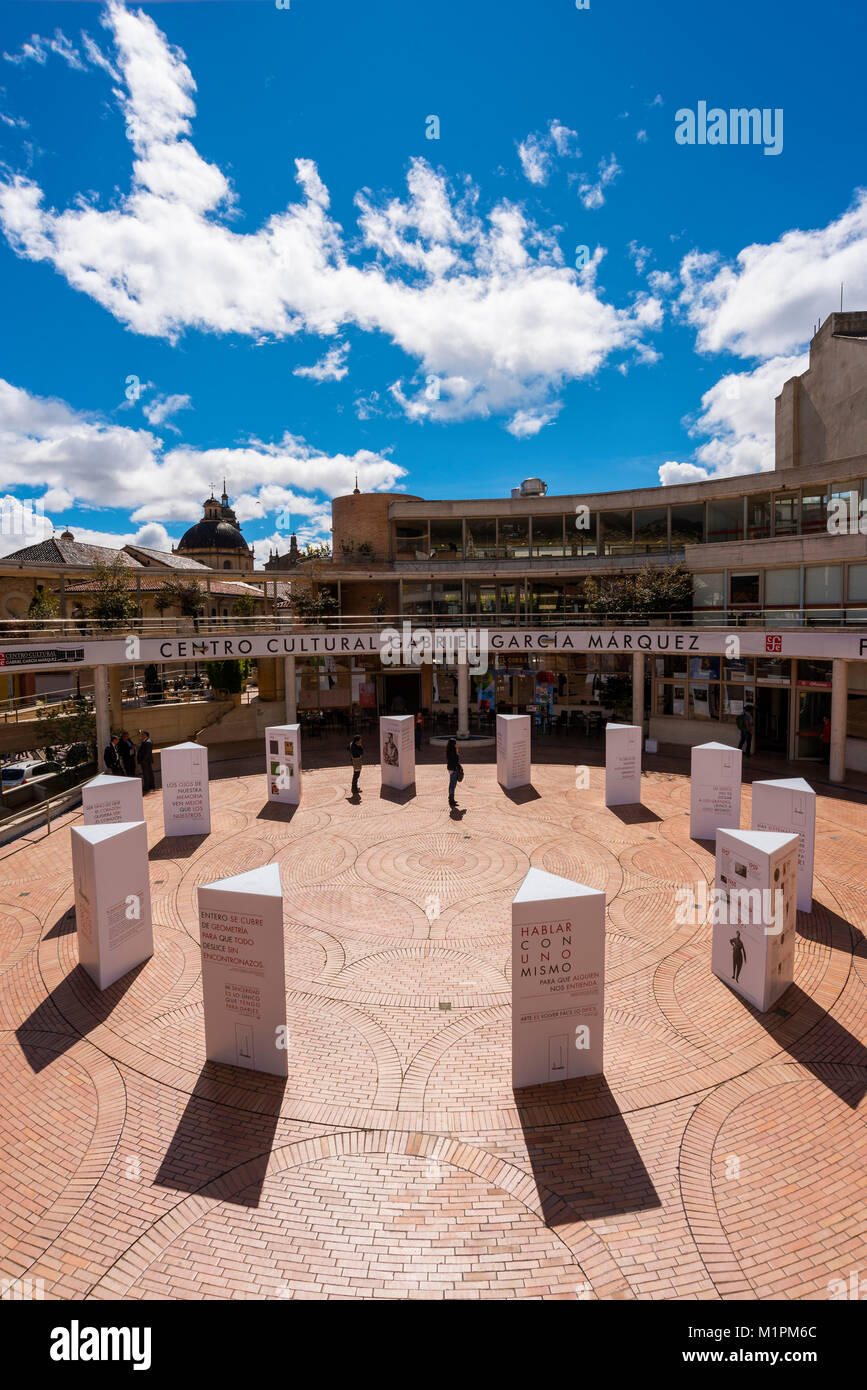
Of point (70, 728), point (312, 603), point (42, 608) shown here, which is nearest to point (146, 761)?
point (70, 728)

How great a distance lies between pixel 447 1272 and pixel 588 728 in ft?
80.0

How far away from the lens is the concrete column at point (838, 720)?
794 inches

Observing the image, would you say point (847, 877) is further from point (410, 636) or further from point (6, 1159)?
point (410, 636)

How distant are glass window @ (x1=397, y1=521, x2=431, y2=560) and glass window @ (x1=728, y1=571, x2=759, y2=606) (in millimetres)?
15545

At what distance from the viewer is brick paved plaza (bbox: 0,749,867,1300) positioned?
5.29 m

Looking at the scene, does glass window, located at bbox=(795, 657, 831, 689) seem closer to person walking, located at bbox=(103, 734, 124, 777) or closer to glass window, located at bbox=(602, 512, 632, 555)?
glass window, located at bbox=(602, 512, 632, 555)

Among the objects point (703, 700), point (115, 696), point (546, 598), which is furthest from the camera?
point (546, 598)

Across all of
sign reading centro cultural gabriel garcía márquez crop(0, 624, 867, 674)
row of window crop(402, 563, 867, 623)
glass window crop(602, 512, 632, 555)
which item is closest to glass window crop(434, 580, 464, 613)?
row of window crop(402, 563, 867, 623)

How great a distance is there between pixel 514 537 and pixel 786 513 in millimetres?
12816

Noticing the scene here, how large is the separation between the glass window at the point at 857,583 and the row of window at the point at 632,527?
2.14 m

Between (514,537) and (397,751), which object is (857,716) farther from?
(514,537)

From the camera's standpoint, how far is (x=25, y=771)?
22.2 m
